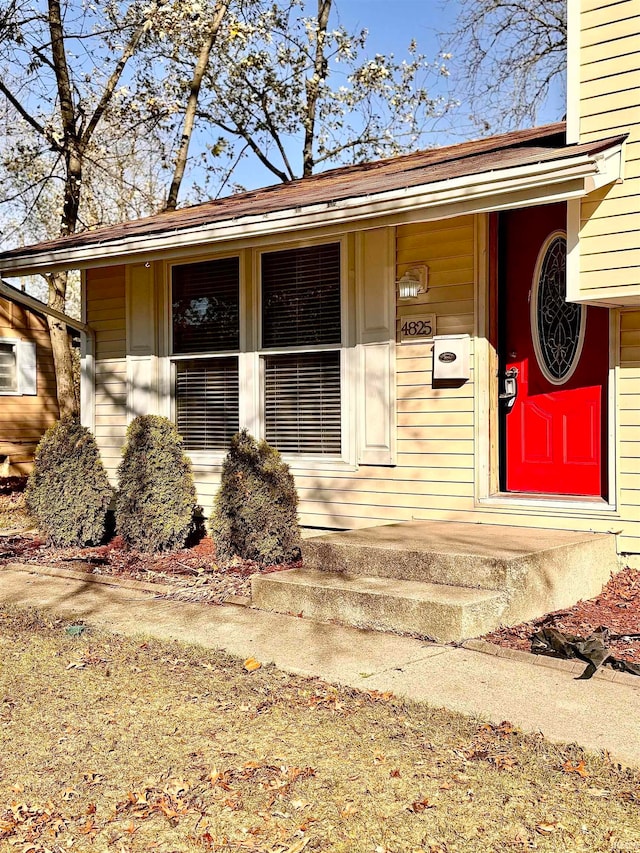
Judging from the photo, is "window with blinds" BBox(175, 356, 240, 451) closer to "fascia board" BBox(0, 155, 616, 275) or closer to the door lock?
"fascia board" BBox(0, 155, 616, 275)

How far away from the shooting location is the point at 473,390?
22.3 feet

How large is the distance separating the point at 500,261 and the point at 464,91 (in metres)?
14.2

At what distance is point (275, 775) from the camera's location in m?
3.14

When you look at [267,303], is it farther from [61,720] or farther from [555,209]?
[61,720]

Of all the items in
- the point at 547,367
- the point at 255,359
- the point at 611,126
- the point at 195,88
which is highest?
the point at 195,88

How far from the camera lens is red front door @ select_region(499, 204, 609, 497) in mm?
6391

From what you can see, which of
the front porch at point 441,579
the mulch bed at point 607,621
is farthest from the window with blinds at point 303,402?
the mulch bed at point 607,621

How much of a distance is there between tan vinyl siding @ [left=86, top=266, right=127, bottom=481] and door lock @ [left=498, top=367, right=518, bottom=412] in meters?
4.19

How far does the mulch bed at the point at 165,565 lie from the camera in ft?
20.9

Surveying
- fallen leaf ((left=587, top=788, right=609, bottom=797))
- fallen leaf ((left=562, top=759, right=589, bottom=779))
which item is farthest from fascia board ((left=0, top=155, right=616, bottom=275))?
fallen leaf ((left=587, top=788, right=609, bottom=797))

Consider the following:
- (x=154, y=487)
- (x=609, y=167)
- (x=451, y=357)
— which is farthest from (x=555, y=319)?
(x=154, y=487)

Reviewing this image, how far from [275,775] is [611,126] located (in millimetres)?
4823

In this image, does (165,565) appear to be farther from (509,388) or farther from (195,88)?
(195,88)

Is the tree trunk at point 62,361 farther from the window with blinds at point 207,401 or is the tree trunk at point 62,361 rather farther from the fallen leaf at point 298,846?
the fallen leaf at point 298,846
